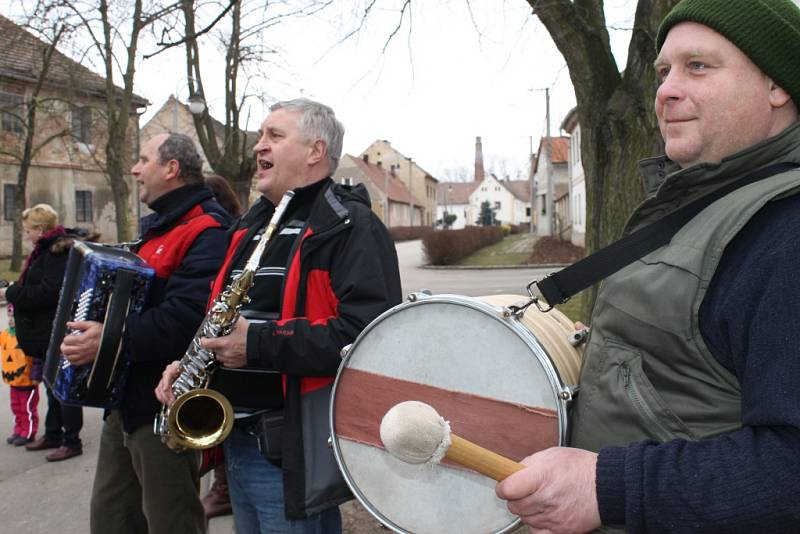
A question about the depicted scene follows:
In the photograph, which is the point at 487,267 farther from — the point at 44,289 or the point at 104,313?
the point at 104,313

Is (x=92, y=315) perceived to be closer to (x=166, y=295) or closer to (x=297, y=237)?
(x=166, y=295)

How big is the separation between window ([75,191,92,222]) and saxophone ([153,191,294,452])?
2994cm

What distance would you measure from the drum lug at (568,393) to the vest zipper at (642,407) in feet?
0.59

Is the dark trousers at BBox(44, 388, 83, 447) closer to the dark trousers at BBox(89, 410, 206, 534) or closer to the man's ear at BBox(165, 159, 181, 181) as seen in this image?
the dark trousers at BBox(89, 410, 206, 534)

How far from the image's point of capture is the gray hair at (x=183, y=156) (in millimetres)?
Result: 3281

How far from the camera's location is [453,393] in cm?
163

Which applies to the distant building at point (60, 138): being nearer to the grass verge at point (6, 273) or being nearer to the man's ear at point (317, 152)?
the grass verge at point (6, 273)

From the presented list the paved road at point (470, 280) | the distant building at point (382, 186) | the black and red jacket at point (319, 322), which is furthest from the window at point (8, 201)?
the distant building at point (382, 186)

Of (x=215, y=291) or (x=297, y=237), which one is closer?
(x=297, y=237)

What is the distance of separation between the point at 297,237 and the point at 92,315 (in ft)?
3.38

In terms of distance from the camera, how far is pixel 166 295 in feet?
9.64

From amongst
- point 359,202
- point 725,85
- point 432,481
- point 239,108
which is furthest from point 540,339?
point 239,108

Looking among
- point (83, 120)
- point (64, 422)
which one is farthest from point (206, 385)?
point (83, 120)

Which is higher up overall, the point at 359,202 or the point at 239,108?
the point at 239,108
